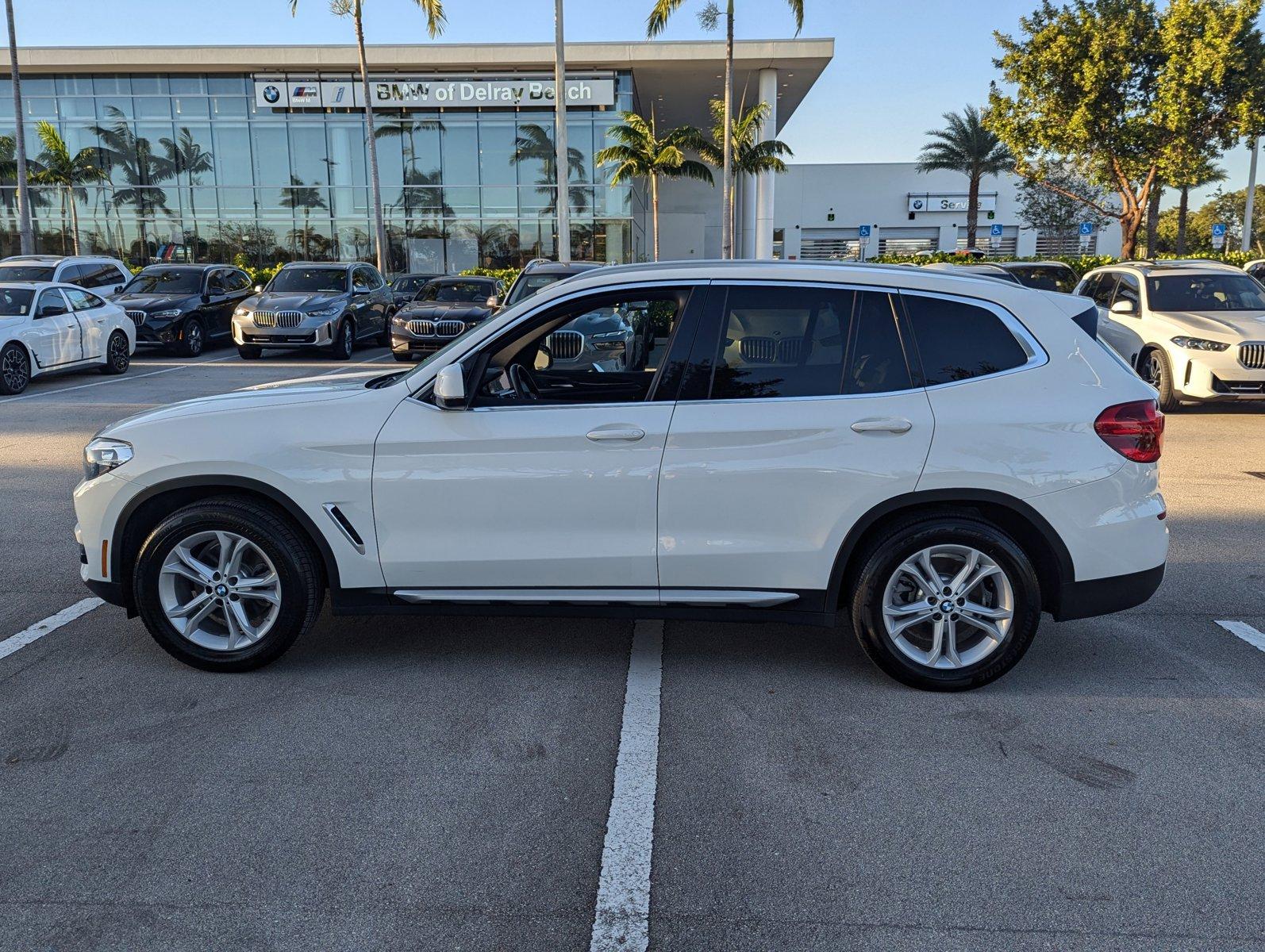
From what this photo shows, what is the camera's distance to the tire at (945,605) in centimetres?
430

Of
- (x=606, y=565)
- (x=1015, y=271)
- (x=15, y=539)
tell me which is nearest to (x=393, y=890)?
(x=606, y=565)

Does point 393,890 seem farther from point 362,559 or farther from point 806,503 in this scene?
point 806,503

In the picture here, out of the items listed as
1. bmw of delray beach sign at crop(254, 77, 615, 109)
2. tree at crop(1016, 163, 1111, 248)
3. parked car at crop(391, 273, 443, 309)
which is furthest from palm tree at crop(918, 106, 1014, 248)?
parked car at crop(391, 273, 443, 309)

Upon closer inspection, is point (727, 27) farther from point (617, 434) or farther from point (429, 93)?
point (617, 434)

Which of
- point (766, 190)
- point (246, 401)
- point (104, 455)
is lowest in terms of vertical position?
point (104, 455)

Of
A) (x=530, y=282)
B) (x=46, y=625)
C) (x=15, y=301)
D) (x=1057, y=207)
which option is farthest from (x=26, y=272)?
(x=1057, y=207)

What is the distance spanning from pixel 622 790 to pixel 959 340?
2.31m

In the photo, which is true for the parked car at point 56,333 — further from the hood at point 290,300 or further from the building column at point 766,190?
the building column at point 766,190

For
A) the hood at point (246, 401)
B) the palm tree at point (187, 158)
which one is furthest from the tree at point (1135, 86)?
the palm tree at point (187, 158)

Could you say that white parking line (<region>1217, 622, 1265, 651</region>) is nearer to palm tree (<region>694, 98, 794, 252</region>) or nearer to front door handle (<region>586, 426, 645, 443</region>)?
front door handle (<region>586, 426, 645, 443</region>)

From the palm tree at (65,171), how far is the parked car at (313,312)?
83.3ft

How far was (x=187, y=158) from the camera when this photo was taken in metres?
40.7

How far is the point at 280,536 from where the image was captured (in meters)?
4.46

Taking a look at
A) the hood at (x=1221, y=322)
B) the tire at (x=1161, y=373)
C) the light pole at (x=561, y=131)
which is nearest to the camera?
the hood at (x=1221, y=322)
